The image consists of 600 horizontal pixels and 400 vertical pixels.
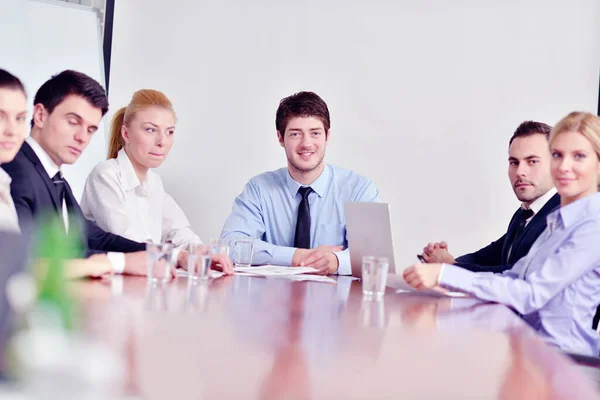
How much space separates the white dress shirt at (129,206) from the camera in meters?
3.30

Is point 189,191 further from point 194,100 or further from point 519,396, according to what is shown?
point 519,396

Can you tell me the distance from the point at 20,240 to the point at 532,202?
292cm

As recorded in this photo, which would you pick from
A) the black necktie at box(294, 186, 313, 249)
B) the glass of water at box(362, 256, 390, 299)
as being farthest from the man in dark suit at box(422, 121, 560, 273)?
the glass of water at box(362, 256, 390, 299)

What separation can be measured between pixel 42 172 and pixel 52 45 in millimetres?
2731

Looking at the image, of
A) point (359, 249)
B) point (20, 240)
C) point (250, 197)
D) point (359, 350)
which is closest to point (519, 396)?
point (359, 350)

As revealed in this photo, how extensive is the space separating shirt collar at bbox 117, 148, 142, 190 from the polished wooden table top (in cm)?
143

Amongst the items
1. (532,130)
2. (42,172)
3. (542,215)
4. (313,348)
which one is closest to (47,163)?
(42,172)

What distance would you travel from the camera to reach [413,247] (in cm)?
502

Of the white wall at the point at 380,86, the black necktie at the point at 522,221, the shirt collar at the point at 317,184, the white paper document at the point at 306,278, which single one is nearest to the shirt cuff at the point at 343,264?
the white paper document at the point at 306,278

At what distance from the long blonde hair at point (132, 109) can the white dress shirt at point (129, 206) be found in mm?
183

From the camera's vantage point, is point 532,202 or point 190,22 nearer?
point 532,202

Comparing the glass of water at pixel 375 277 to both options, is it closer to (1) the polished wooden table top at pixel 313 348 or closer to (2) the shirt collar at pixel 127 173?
(1) the polished wooden table top at pixel 313 348

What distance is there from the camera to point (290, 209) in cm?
378

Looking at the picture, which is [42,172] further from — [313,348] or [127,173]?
[313,348]
